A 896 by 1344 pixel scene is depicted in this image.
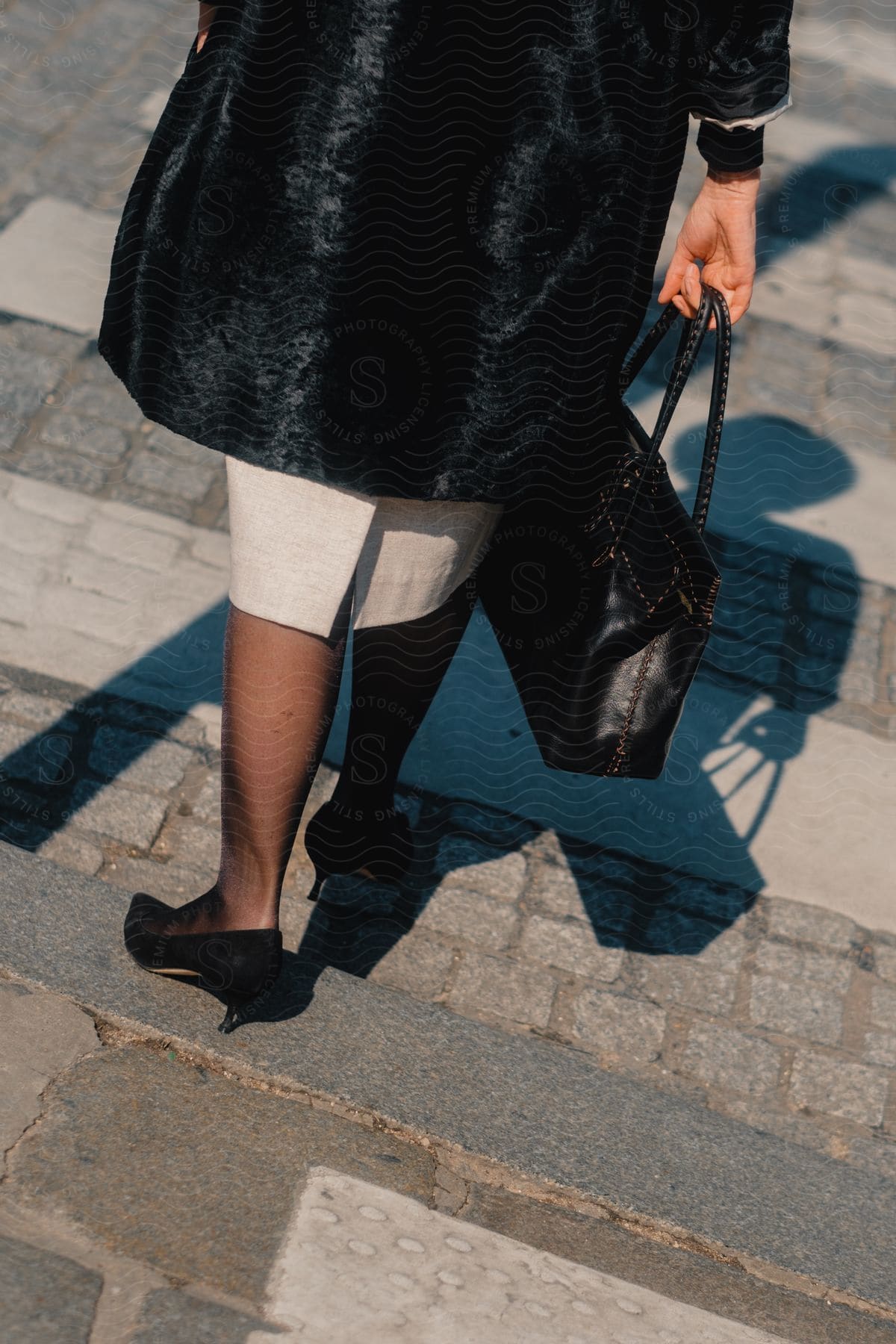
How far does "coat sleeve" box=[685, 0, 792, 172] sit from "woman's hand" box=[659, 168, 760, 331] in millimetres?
90

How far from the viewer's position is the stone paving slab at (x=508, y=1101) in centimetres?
198

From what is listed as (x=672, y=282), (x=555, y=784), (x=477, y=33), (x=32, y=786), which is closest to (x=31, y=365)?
(x=32, y=786)

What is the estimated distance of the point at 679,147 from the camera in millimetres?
1830

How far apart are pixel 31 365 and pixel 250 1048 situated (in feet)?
7.77

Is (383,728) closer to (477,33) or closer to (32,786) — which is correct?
(32,786)

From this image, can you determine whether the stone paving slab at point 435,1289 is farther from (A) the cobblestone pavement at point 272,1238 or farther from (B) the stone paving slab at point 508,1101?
(B) the stone paving slab at point 508,1101

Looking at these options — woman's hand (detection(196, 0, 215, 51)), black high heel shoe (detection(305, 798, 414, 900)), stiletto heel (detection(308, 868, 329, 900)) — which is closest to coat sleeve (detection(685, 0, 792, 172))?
woman's hand (detection(196, 0, 215, 51))

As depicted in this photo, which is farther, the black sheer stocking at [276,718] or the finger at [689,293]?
the finger at [689,293]

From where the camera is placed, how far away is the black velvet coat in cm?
159

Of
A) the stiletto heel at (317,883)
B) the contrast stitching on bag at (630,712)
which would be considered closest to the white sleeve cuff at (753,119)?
the contrast stitching on bag at (630,712)

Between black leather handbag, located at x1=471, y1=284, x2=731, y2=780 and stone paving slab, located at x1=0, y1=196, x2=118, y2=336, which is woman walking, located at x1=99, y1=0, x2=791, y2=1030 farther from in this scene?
stone paving slab, located at x1=0, y1=196, x2=118, y2=336

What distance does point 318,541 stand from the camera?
181cm

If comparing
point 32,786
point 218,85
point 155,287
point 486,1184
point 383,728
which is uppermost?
point 218,85

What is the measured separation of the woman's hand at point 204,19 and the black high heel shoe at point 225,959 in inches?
47.9
